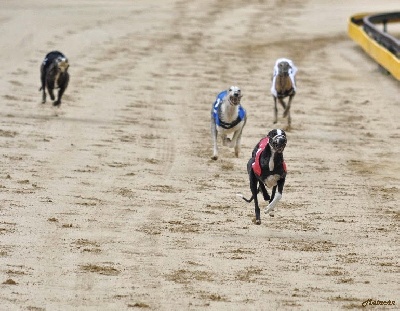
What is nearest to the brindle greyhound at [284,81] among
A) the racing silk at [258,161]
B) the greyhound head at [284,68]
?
the greyhound head at [284,68]

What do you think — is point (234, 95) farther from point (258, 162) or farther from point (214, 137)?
A: point (258, 162)

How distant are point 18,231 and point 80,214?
0.78 metres

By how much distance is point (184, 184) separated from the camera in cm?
1069

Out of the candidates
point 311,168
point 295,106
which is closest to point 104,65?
point 295,106

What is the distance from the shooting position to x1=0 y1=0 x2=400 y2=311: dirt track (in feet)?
24.5

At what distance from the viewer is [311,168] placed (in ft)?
38.2

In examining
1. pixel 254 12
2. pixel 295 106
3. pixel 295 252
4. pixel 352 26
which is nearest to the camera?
pixel 295 252

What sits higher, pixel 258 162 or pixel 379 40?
pixel 258 162

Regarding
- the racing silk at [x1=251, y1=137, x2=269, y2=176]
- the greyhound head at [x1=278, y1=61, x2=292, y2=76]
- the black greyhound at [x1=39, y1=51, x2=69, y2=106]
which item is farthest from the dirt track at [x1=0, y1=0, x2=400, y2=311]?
the greyhound head at [x1=278, y1=61, x2=292, y2=76]

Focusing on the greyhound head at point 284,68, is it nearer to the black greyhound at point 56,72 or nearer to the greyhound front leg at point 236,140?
the greyhound front leg at point 236,140

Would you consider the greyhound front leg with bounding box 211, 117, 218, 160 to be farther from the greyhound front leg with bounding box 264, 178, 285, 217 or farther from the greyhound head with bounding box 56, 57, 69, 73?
the greyhound head with bounding box 56, 57, 69, 73

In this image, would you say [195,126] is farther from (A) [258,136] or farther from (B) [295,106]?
(B) [295,106]

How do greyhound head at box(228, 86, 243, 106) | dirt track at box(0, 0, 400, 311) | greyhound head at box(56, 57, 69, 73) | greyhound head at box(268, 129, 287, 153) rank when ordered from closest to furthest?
dirt track at box(0, 0, 400, 311) → greyhound head at box(268, 129, 287, 153) → greyhound head at box(228, 86, 243, 106) → greyhound head at box(56, 57, 69, 73)

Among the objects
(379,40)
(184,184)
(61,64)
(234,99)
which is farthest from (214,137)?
(379,40)
